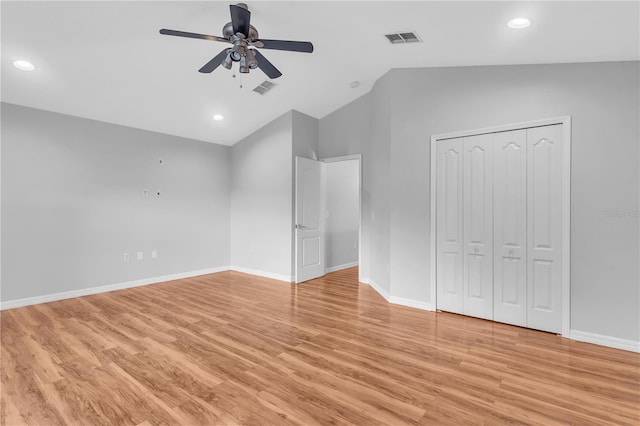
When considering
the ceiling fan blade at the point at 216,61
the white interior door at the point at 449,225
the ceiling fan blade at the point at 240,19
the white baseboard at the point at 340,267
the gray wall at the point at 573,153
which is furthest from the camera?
the white baseboard at the point at 340,267

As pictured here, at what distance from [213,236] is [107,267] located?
6.36ft

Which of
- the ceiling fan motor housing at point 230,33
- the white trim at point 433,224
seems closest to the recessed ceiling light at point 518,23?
the white trim at point 433,224

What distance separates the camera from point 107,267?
16.6 ft

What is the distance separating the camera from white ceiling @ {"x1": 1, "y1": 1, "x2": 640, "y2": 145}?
2654 mm

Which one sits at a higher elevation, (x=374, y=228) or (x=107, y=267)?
(x=374, y=228)

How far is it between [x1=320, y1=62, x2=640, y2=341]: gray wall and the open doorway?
2157mm

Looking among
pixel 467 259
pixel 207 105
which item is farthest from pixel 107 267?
pixel 467 259

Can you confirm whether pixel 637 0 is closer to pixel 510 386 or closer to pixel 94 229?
pixel 510 386

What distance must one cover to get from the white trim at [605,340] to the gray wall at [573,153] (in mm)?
39

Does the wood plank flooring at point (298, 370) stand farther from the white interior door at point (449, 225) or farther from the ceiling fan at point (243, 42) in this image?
the ceiling fan at point (243, 42)

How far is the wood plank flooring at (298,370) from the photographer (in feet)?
6.64

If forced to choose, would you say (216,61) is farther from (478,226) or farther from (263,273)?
(263,273)

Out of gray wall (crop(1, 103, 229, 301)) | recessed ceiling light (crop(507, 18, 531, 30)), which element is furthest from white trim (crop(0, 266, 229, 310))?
recessed ceiling light (crop(507, 18, 531, 30))

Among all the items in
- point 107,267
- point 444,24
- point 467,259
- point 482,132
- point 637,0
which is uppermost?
point 444,24
